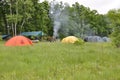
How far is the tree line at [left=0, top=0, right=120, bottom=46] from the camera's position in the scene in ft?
165

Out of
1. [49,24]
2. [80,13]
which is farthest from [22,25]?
[80,13]

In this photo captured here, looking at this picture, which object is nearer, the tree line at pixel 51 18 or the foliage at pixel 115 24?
the foliage at pixel 115 24

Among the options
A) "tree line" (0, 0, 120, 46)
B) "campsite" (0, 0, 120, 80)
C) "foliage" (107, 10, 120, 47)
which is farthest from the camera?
"tree line" (0, 0, 120, 46)

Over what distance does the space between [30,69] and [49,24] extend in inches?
2238

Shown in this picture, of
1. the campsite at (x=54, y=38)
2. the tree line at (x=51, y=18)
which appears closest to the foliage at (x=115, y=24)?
the campsite at (x=54, y=38)

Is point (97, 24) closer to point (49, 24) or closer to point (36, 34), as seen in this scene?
point (49, 24)

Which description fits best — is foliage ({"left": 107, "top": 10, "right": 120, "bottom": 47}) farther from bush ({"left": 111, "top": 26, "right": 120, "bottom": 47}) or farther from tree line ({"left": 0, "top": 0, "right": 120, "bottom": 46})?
tree line ({"left": 0, "top": 0, "right": 120, "bottom": 46})

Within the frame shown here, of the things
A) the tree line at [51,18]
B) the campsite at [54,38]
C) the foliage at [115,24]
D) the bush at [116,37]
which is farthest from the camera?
the tree line at [51,18]

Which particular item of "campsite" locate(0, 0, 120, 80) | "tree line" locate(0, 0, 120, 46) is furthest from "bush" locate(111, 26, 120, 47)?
"tree line" locate(0, 0, 120, 46)

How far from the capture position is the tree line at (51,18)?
5025 centimetres

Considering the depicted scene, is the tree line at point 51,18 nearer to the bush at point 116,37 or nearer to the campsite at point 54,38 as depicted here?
the campsite at point 54,38

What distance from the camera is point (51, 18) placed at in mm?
68500

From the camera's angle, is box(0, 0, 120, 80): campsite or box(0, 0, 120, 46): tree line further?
box(0, 0, 120, 46): tree line

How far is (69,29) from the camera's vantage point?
69062mm
